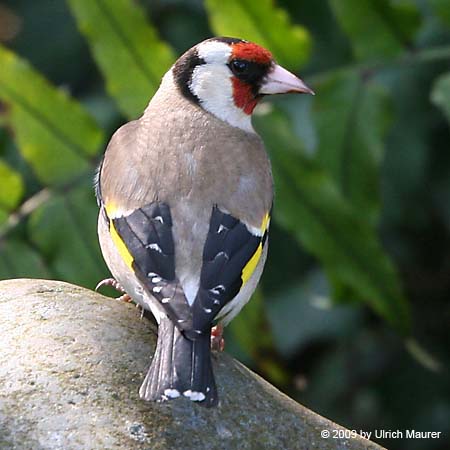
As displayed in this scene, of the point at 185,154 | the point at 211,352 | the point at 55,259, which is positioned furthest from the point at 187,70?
the point at 211,352

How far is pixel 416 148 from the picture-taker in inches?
197

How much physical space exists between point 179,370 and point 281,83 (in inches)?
51.1

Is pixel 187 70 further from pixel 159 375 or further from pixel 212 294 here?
pixel 159 375

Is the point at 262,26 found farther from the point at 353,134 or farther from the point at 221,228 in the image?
the point at 221,228

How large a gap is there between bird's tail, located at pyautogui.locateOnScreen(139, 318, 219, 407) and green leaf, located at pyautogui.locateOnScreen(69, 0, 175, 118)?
4.85ft

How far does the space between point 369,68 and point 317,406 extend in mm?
1462

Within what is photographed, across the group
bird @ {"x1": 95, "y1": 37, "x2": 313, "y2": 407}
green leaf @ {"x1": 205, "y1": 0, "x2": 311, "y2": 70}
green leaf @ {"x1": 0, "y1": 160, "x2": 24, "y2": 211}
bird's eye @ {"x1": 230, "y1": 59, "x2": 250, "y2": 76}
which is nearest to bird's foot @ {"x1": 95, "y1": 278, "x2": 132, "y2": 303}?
bird @ {"x1": 95, "y1": 37, "x2": 313, "y2": 407}

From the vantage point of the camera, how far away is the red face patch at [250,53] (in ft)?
13.1

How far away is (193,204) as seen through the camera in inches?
133

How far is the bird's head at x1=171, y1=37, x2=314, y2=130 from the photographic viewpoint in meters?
4.00

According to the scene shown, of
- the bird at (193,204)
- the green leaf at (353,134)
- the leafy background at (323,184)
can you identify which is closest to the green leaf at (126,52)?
the leafy background at (323,184)

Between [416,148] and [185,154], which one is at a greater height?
[185,154]

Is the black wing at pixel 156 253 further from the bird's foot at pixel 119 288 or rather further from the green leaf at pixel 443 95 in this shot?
the green leaf at pixel 443 95

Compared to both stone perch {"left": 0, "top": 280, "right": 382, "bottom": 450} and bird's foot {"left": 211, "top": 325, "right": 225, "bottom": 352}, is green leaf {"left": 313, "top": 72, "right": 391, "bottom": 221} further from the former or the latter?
stone perch {"left": 0, "top": 280, "right": 382, "bottom": 450}
